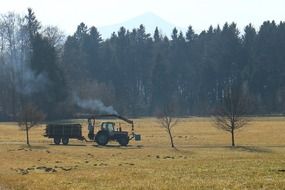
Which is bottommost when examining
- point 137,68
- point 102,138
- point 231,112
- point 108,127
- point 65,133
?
point 102,138

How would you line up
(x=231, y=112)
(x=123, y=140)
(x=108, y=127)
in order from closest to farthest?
(x=123, y=140)
(x=108, y=127)
(x=231, y=112)

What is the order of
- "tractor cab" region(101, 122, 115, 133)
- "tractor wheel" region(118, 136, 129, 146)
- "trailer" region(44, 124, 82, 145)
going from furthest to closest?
"trailer" region(44, 124, 82, 145) → "tractor cab" region(101, 122, 115, 133) → "tractor wheel" region(118, 136, 129, 146)

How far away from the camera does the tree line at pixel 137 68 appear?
364ft

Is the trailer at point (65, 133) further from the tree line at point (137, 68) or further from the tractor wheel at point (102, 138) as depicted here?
the tree line at point (137, 68)

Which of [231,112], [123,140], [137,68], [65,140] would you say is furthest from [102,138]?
[137,68]

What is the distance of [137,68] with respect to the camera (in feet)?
504

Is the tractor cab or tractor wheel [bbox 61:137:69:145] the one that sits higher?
the tractor cab

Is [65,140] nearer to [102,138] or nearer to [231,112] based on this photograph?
[102,138]

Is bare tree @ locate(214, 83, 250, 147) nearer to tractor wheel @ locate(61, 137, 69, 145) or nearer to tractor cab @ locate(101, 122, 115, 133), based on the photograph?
tractor cab @ locate(101, 122, 115, 133)

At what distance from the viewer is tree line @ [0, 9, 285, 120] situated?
11106cm

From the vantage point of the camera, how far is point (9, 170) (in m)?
31.7

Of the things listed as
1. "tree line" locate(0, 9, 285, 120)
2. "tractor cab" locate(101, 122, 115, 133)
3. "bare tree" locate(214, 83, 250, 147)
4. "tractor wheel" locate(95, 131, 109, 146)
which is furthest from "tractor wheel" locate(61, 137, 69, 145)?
"tree line" locate(0, 9, 285, 120)

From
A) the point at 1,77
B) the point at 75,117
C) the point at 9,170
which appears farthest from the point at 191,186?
the point at 1,77

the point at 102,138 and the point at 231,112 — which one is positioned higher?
the point at 231,112
